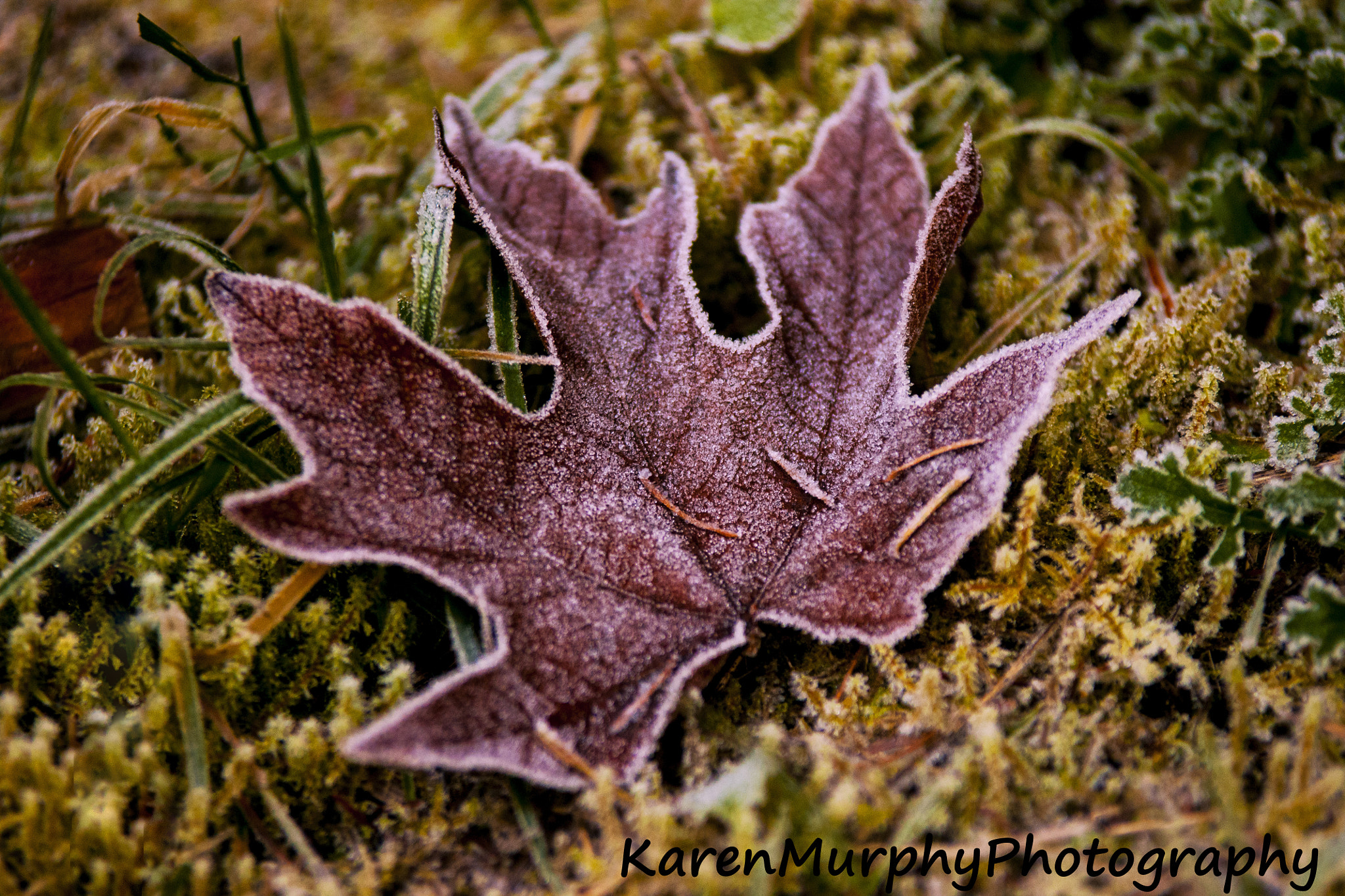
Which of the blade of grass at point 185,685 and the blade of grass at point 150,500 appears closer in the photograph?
the blade of grass at point 185,685

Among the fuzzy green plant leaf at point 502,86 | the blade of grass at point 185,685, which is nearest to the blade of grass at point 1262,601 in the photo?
the blade of grass at point 185,685

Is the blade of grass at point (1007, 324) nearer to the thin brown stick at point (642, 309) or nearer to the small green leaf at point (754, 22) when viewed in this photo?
the thin brown stick at point (642, 309)

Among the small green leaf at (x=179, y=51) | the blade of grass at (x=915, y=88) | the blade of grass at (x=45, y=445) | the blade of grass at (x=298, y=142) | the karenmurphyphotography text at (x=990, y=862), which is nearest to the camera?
the karenmurphyphotography text at (x=990, y=862)

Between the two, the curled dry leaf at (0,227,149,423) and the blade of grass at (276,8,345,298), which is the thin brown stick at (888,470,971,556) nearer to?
the blade of grass at (276,8,345,298)

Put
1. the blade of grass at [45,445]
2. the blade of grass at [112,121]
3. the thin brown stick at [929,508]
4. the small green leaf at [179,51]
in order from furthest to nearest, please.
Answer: the blade of grass at [112,121] → the small green leaf at [179,51] → the blade of grass at [45,445] → the thin brown stick at [929,508]

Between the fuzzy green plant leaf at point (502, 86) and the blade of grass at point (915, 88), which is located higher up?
the fuzzy green plant leaf at point (502, 86)

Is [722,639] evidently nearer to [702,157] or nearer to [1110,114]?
[702,157]

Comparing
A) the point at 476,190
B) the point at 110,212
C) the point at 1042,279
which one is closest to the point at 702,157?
the point at 476,190
